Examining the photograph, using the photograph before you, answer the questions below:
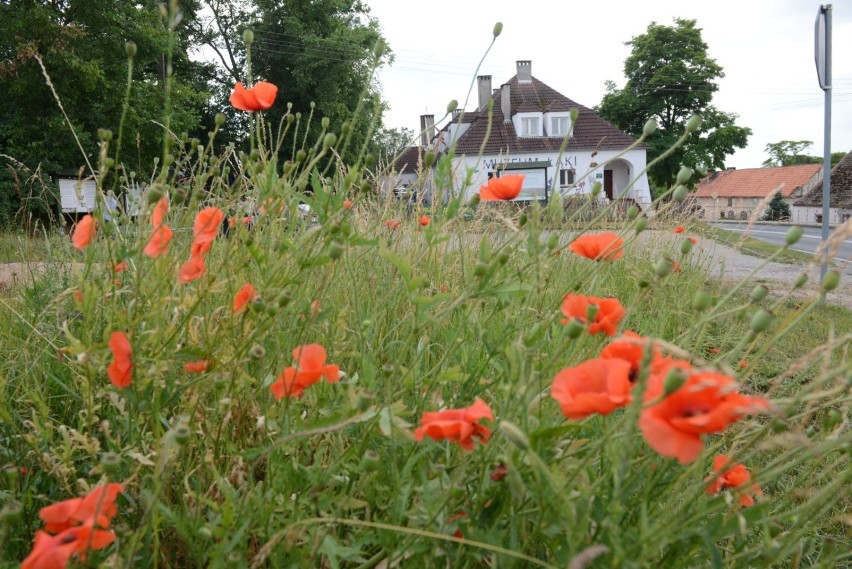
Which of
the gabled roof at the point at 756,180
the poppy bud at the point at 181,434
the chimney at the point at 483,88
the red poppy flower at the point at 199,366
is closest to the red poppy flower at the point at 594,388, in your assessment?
the poppy bud at the point at 181,434

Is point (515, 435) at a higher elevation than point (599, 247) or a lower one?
lower

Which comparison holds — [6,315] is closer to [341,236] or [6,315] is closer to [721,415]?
[341,236]

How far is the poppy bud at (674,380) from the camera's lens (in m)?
0.54

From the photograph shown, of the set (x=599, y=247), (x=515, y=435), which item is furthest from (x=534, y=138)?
(x=515, y=435)

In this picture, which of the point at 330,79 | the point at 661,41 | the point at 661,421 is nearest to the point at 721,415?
the point at 661,421

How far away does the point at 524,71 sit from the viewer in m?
29.7

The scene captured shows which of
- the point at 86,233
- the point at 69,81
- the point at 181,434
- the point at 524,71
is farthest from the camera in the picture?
the point at 524,71

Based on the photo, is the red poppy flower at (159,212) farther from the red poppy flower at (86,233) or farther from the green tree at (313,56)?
the green tree at (313,56)

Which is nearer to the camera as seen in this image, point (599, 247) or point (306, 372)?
point (306, 372)

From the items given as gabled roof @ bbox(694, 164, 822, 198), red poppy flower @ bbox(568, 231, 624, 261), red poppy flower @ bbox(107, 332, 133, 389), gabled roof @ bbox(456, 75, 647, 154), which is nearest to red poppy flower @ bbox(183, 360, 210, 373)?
red poppy flower @ bbox(107, 332, 133, 389)

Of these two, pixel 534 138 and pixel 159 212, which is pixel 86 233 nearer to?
pixel 159 212

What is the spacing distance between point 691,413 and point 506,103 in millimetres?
28448

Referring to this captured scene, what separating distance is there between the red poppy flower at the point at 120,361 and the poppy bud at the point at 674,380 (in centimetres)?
68

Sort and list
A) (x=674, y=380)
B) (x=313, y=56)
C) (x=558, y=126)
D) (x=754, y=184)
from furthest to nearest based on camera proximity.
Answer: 1. (x=754, y=184)
2. (x=558, y=126)
3. (x=313, y=56)
4. (x=674, y=380)
